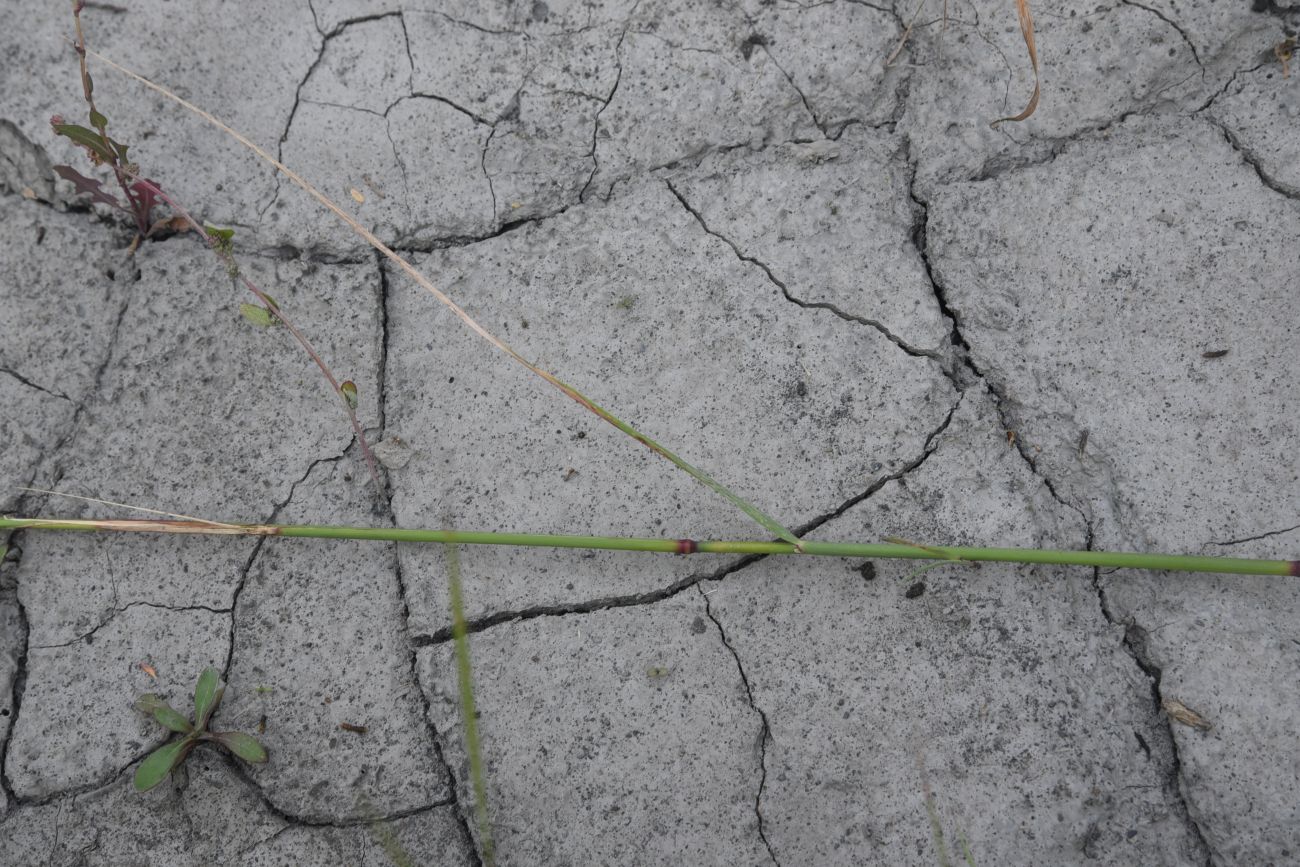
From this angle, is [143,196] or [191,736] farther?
[143,196]

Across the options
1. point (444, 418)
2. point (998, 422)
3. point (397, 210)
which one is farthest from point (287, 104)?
point (998, 422)

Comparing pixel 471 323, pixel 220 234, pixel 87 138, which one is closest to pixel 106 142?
pixel 87 138

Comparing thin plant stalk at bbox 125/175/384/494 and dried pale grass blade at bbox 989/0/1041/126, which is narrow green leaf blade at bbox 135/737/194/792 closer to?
thin plant stalk at bbox 125/175/384/494

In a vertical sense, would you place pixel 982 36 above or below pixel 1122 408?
above

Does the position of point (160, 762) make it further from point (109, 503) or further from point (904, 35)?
point (904, 35)

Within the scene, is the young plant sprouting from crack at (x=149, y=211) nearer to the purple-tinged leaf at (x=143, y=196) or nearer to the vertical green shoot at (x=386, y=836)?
the purple-tinged leaf at (x=143, y=196)

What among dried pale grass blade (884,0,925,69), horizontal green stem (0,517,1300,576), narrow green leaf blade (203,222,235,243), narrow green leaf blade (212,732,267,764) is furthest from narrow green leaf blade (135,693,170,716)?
dried pale grass blade (884,0,925,69)

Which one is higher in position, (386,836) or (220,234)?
(220,234)

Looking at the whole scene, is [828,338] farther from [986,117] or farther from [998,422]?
[986,117]
